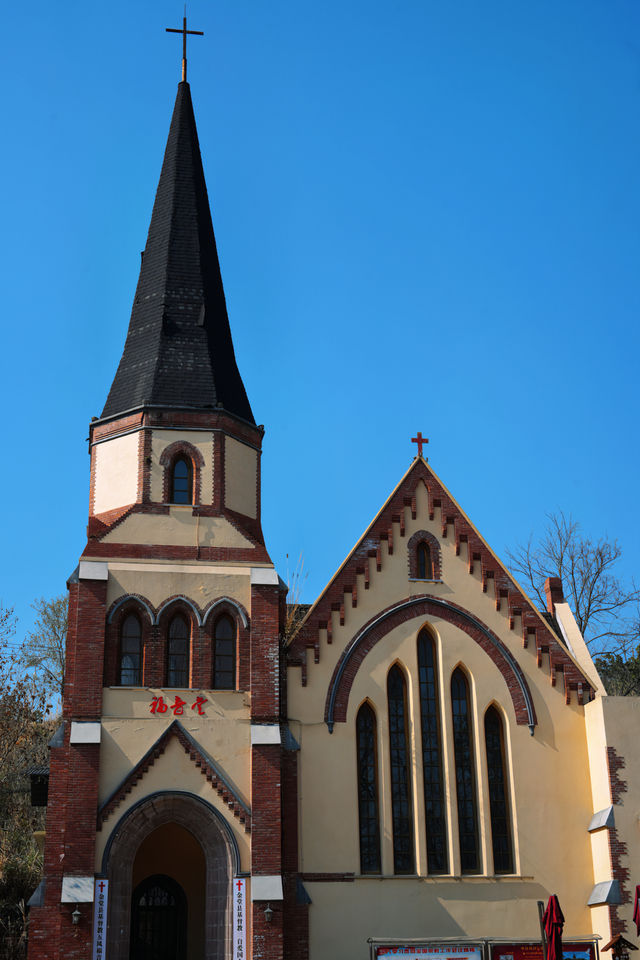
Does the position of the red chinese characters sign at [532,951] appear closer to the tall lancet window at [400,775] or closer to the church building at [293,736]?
the church building at [293,736]

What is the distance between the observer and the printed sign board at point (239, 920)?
79.7ft

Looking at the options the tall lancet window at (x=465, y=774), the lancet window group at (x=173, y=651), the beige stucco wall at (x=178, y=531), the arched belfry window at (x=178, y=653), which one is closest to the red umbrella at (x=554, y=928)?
the tall lancet window at (x=465, y=774)

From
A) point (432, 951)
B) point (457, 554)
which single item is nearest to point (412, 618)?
point (457, 554)

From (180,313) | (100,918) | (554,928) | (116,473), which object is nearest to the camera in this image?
(100,918)

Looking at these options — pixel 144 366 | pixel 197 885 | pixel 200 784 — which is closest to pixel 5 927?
pixel 197 885

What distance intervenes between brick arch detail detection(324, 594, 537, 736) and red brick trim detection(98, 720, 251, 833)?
3.12 metres

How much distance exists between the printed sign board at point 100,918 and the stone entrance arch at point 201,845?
0.23m

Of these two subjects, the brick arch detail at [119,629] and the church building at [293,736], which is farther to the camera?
the brick arch detail at [119,629]

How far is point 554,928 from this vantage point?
24969 millimetres

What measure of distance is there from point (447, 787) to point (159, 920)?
7.49 m

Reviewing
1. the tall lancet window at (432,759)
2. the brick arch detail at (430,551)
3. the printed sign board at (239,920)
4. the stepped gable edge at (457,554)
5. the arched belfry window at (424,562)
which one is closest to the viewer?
the printed sign board at (239,920)

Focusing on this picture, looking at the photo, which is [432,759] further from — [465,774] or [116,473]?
[116,473]

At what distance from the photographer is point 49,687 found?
45.8 metres

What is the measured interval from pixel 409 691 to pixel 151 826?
685 cm
